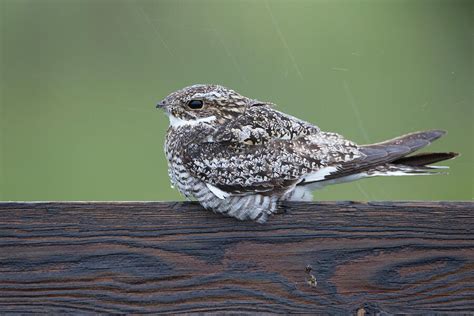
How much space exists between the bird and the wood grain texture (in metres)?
0.17

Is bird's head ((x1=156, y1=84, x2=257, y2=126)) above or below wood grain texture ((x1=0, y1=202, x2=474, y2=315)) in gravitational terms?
above

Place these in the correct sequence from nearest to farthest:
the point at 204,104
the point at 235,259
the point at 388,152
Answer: the point at 235,259
the point at 388,152
the point at 204,104

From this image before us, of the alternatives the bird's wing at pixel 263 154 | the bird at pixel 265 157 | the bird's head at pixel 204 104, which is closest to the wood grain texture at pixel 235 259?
the bird at pixel 265 157

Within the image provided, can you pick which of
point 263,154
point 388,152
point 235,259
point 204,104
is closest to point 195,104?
point 204,104

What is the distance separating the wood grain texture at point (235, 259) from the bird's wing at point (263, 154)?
279mm

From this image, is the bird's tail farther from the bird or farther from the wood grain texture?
the wood grain texture

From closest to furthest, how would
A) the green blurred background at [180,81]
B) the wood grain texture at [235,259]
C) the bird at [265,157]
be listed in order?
the wood grain texture at [235,259]
the bird at [265,157]
the green blurred background at [180,81]

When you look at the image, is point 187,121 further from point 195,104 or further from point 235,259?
point 235,259

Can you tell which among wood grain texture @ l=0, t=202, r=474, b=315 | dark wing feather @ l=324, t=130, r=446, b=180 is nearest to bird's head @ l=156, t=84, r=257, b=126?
dark wing feather @ l=324, t=130, r=446, b=180

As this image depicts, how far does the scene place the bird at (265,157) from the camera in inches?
101

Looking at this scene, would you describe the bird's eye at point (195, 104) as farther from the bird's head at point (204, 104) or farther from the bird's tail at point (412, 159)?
the bird's tail at point (412, 159)

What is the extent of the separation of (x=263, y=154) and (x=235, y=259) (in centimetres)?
49

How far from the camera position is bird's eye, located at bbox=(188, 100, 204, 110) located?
2.91 metres

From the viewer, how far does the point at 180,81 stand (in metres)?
3.93
